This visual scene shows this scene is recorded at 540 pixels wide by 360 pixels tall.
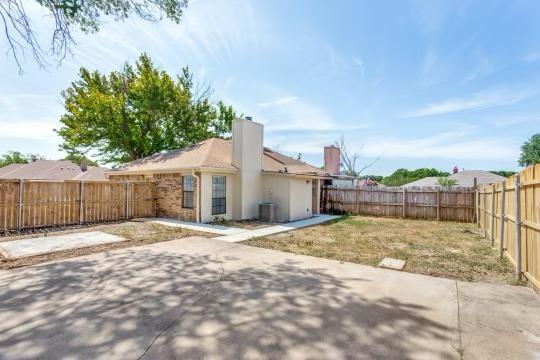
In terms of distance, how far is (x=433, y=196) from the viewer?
47.1 ft

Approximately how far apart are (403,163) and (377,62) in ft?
113

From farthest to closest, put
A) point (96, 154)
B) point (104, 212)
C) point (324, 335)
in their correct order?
point (96, 154) → point (104, 212) → point (324, 335)

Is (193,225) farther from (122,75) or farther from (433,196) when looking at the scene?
(122,75)

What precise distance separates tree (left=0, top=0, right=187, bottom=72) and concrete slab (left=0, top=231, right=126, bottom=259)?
423 cm

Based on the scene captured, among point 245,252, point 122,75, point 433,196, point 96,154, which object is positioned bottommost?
point 245,252

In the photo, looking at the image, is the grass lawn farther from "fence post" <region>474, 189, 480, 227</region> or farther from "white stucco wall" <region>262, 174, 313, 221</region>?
"white stucco wall" <region>262, 174, 313, 221</region>

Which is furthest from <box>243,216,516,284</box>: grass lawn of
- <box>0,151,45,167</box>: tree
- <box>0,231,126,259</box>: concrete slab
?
<box>0,151,45,167</box>: tree

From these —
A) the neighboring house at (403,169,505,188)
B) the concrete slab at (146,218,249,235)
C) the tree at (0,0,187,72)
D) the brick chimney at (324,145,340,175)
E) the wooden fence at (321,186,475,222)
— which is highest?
the tree at (0,0,187,72)

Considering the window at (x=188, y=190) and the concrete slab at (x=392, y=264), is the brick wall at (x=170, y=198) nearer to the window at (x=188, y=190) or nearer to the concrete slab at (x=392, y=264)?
the window at (x=188, y=190)

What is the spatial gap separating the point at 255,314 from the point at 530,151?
174ft

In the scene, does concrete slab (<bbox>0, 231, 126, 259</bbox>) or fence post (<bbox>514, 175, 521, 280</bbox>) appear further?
concrete slab (<bbox>0, 231, 126, 259</bbox>)

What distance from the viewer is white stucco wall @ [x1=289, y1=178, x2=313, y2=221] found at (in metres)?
13.2

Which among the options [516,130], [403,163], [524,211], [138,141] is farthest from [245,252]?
[403,163]

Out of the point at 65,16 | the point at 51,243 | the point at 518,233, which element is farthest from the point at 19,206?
the point at 518,233
